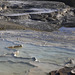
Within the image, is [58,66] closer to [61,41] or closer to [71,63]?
[71,63]

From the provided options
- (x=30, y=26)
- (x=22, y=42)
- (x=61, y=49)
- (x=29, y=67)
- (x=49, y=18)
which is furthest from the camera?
(x=49, y=18)

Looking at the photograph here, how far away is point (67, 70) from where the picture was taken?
3.99 metres

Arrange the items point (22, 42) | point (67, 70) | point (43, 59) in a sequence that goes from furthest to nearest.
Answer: point (22, 42)
point (43, 59)
point (67, 70)

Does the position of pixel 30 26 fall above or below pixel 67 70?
below

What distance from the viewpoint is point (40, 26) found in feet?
34.8

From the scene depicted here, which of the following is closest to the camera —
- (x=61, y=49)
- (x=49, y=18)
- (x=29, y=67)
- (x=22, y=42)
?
(x=29, y=67)

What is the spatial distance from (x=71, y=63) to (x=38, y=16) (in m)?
8.90

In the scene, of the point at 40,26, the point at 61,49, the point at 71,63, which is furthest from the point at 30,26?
the point at 71,63

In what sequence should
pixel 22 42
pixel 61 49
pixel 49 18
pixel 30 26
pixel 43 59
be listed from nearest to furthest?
pixel 43 59 → pixel 61 49 → pixel 22 42 → pixel 30 26 → pixel 49 18

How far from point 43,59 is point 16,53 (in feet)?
2.76

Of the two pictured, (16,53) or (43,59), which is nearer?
(43,59)

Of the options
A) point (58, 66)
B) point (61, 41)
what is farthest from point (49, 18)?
point (58, 66)

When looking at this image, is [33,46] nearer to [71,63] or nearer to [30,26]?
[71,63]

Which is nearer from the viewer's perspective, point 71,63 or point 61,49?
point 71,63
